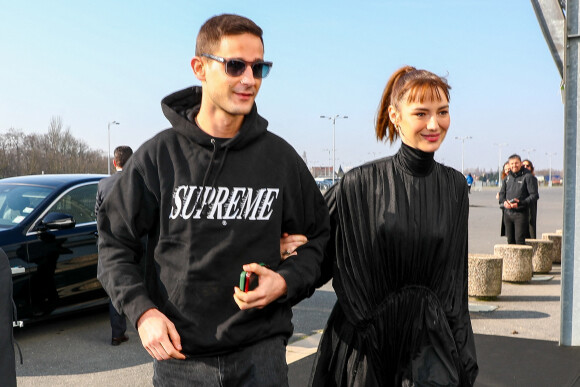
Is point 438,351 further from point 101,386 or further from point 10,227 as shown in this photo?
point 10,227

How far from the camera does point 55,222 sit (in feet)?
20.1

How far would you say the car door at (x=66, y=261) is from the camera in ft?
20.0

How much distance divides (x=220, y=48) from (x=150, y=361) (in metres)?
4.10

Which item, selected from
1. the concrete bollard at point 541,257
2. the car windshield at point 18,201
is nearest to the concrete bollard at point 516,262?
the concrete bollard at point 541,257

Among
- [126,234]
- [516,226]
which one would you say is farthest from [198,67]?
[516,226]

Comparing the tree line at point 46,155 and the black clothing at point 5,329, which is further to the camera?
the tree line at point 46,155

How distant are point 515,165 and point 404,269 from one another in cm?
960

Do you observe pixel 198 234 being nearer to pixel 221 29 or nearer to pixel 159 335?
pixel 159 335

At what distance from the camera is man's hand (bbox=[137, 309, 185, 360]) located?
193 centimetres

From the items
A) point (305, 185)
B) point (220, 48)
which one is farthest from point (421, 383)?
point (220, 48)

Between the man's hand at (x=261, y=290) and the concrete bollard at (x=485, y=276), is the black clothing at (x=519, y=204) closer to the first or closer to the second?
the concrete bollard at (x=485, y=276)

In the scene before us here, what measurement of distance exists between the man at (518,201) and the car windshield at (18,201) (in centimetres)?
781

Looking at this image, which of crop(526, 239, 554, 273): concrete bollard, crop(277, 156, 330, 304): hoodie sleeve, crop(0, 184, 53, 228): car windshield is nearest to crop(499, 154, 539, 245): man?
crop(526, 239, 554, 273): concrete bollard

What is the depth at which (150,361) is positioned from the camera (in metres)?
5.58
